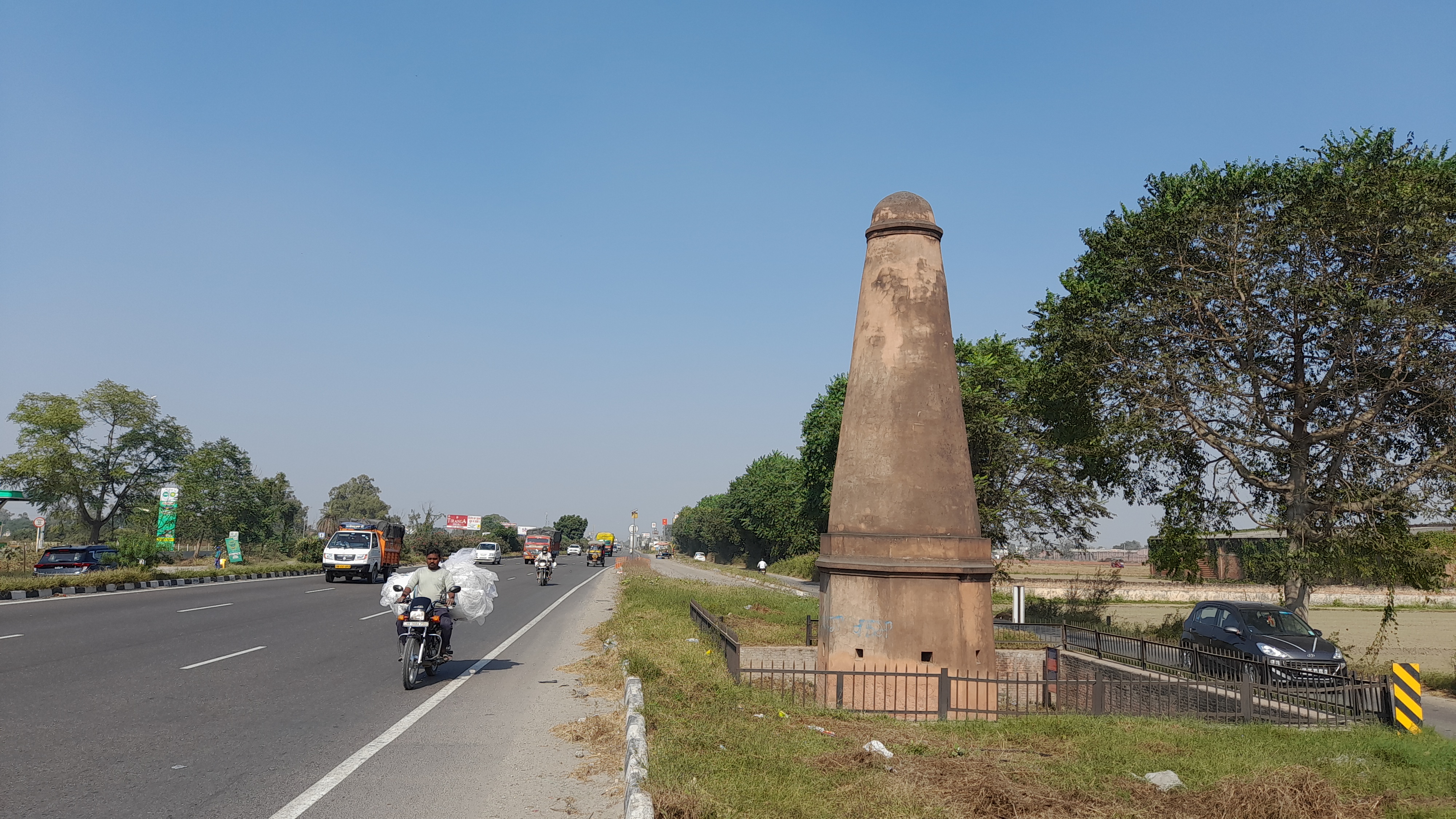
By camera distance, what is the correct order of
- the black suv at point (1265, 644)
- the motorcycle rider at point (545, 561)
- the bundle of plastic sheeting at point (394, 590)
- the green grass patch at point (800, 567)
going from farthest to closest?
the green grass patch at point (800, 567) < the motorcycle rider at point (545, 561) < the black suv at point (1265, 644) < the bundle of plastic sheeting at point (394, 590)

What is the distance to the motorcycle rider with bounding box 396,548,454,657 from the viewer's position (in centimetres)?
1191

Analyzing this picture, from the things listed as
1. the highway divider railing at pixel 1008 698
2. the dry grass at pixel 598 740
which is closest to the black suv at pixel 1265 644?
the highway divider railing at pixel 1008 698

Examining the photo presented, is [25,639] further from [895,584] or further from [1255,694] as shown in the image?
[1255,694]

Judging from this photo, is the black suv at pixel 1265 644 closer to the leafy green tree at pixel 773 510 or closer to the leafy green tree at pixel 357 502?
the leafy green tree at pixel 773 510

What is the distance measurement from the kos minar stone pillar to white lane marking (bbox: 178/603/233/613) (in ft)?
51.1

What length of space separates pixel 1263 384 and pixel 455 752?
22.7 metres

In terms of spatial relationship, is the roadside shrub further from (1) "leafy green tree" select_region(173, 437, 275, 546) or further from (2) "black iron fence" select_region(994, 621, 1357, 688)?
(2) "black iron fence" select_region(994, 621, 1357, 688)

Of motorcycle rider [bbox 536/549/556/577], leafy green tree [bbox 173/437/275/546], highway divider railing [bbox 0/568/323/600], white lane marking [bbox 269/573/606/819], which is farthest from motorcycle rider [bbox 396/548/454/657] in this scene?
leafy green tree [bbox 173/437/275/546]

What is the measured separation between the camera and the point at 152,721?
28.1 feet

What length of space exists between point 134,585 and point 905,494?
27.4 m

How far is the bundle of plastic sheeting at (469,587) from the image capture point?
41.8ft

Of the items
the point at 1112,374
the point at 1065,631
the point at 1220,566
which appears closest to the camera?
the point at 1065,631

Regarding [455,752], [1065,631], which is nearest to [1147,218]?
[1065,631]

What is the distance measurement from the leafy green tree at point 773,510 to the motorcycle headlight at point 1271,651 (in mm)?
41485
